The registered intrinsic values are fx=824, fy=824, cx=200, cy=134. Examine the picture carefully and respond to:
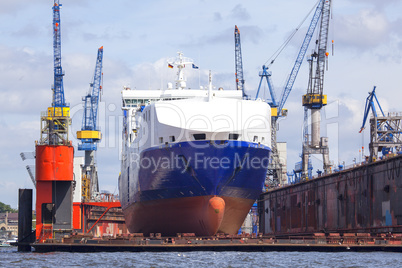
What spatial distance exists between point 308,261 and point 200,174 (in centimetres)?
1350

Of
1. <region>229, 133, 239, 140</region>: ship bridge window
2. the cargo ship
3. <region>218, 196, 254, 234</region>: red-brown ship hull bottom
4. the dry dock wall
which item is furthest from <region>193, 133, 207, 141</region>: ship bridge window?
the dry dock wall

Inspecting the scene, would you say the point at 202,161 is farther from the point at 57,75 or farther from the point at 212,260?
the point at 57,75

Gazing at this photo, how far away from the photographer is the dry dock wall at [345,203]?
61.1 meters

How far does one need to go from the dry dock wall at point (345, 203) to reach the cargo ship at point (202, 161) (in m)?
9.10

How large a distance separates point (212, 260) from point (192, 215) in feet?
36.6

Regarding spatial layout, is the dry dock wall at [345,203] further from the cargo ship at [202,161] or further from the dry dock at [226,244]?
the cargo ship at [202,161]

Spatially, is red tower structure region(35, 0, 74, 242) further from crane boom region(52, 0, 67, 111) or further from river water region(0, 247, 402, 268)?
crane boom region(52, 0, 67, 111)

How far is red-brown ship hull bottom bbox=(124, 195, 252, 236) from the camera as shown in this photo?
58.2 meters

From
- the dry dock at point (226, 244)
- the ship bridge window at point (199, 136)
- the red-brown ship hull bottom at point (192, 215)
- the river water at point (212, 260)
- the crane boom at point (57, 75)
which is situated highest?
the crane boom at point (57, 75)

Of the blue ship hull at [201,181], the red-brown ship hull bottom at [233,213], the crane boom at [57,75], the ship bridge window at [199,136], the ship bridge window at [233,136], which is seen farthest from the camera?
the crane boom at [57,75]

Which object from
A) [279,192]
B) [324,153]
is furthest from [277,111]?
[279,192]

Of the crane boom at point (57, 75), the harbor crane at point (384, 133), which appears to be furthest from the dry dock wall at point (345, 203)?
the crane boom at point (57, 75)

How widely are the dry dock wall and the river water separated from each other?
9206mm

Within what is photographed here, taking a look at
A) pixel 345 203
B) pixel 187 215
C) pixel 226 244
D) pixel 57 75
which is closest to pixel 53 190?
pixel 187 215
